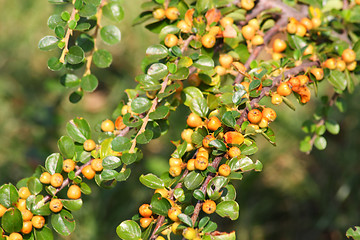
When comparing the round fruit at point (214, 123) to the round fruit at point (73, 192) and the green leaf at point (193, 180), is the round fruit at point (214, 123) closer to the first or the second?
the green leaf at point (193, 180)

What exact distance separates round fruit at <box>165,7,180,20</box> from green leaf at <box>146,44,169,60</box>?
128 mm

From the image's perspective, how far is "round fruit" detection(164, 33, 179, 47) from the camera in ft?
2.76

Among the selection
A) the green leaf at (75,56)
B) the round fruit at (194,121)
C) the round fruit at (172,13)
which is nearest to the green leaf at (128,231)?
the round fruit at (194,121)

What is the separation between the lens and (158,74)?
81 centimetres

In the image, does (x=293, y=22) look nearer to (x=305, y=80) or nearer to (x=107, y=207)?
(x=305, y=80)

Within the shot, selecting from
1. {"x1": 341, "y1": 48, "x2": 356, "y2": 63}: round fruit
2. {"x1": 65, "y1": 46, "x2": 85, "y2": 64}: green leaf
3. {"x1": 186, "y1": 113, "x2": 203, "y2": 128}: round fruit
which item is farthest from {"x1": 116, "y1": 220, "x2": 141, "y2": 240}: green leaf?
{"x1": 341, "y1": 48, "x2": 356, "y2": 63}: round fruit

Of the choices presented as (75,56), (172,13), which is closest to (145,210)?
(75,56)

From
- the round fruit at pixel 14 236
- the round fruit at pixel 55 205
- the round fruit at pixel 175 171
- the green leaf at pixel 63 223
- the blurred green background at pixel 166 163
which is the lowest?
the blurred green background at pixel 166 163

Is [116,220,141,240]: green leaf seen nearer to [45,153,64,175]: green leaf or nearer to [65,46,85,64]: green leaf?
[45,153,64,175]: green leaf

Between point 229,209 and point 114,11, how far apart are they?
1.73 feet

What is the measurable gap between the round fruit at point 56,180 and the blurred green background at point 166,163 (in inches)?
40.0

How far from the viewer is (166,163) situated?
2.09 m

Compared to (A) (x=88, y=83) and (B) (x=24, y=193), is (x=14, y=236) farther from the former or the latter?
(A) (x=88, y=83)

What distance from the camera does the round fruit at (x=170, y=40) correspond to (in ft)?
2.76
